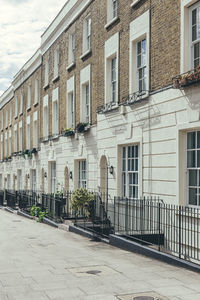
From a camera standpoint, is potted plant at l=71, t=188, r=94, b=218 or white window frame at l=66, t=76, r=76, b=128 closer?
potted plant at l=71, t=188, r=94, b=218

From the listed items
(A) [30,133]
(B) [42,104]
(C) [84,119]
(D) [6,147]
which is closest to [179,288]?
(C) [84,119]

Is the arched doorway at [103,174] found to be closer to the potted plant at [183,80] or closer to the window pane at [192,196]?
the window pane at [192,196]

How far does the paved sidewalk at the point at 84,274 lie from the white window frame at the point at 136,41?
520 centimetres

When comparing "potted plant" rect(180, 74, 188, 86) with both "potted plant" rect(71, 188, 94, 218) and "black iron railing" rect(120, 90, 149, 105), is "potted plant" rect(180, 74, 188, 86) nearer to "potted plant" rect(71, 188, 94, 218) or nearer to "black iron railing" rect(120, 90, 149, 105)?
"black iron railing" rect(120, 90, 149, 105)

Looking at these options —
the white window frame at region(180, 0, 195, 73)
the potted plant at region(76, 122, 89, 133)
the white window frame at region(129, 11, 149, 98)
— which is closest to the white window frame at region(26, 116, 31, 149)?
the potted plant at region(76, 122, 89, 133)

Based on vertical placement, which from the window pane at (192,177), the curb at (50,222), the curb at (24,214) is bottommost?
the curb at (24,214)

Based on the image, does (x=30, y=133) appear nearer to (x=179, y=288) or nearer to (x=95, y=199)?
(x=95, y=199)

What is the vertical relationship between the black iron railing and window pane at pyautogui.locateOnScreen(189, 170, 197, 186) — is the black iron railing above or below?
above

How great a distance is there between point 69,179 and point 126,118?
7.70 m

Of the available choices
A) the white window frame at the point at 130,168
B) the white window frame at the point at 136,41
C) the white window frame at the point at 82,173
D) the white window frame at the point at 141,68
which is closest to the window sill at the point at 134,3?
the white window frame at the point at 136,41

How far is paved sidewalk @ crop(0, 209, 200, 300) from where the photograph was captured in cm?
764

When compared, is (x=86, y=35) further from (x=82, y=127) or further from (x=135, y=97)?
(x=135, y=97)

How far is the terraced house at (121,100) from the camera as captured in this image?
11781mm

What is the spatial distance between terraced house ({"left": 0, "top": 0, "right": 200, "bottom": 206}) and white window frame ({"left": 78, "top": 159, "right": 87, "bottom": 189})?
49mm
